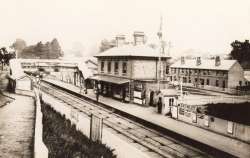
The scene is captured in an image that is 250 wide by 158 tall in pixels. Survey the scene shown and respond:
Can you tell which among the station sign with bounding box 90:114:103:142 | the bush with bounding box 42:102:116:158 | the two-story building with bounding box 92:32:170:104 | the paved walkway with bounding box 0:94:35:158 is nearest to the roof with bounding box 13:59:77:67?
the two-story building with bounding box 92:32:170:104

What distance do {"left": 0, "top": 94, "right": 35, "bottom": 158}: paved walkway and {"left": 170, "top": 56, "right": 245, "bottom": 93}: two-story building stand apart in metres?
36.2

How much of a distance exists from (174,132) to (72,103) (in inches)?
661

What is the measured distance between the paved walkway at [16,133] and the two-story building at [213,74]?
3619cm

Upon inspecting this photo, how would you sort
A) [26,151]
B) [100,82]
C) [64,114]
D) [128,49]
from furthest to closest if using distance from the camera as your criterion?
[100,82] → [128,49] → [64,114] → [26,151]

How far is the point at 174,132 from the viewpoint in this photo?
21.0 meters

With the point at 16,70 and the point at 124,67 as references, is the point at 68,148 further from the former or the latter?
the point at 16,70

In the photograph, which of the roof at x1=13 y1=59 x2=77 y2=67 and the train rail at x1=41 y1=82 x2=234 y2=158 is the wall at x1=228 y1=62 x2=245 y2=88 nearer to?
the roof at x1=13 y1=59 x2=77 y2=67

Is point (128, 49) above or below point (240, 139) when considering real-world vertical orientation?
above

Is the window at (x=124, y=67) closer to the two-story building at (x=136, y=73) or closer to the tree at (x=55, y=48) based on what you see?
the two-story building at (x=136, y=73)

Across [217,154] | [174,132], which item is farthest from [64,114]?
[217,154]

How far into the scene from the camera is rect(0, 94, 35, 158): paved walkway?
11.3 metres

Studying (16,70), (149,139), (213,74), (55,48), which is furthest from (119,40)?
(55,48)

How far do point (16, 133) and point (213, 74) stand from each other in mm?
46006

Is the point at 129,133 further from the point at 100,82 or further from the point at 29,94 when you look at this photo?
the point at 100,82
